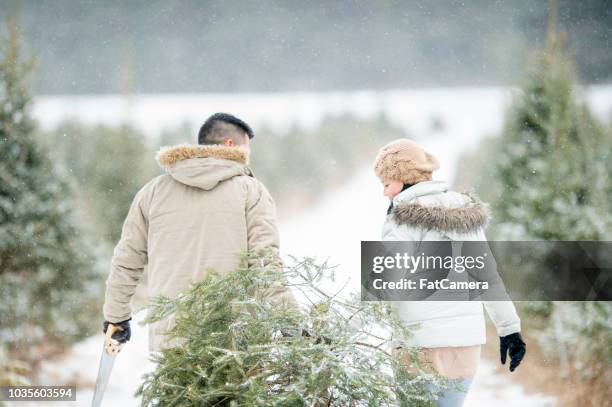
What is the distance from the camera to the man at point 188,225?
2281 mm

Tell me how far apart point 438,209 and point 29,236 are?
348 centimetres

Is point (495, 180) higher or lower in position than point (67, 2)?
lower

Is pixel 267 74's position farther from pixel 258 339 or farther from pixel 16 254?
pixel 258 339

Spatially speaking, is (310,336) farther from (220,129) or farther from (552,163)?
(552,163)

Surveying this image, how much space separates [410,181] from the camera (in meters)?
2.10

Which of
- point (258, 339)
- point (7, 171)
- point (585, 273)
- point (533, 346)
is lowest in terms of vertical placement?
point (258, 339)

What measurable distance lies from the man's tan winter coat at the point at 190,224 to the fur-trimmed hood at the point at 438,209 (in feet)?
1.64

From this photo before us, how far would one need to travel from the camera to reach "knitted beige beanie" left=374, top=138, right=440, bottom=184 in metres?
2.08

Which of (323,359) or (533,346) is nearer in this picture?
(323,359)

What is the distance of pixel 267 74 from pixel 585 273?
342 centimetres

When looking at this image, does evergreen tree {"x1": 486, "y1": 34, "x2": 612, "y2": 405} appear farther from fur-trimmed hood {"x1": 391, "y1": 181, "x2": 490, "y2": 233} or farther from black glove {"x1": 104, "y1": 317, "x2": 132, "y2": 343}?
black glove {"x1": 104, "y1": 317, "x2": 132, "y2": 343}

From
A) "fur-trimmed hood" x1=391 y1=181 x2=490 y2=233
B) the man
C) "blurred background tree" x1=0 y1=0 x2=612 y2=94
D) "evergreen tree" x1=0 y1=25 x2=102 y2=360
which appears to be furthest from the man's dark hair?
"blurred background tree" x1=0 y1=0 x2=612 y2=94

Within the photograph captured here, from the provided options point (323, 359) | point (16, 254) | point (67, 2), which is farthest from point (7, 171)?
point (323, 359)

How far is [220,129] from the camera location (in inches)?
96.3
